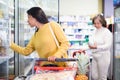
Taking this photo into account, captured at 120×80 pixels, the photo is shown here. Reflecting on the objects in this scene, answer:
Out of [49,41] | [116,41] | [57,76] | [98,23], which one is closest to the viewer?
[57,76]

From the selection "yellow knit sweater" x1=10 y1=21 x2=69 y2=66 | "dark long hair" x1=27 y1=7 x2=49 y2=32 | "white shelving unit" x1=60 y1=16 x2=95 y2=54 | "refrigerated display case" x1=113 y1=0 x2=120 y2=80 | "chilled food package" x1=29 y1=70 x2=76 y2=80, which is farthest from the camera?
"white shelving unit" x1=60 y1=16 x2=95 y2=54

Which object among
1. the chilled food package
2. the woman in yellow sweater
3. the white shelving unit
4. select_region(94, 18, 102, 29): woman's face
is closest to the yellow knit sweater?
the woman in yellow sweater

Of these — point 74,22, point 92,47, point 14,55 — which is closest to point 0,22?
point 14,55

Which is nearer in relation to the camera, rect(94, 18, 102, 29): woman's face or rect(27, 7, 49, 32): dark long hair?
rect(27, 7, 49, 32): dark long hair

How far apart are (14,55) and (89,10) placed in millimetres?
7612

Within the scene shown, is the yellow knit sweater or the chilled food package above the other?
the yellow knit sweater

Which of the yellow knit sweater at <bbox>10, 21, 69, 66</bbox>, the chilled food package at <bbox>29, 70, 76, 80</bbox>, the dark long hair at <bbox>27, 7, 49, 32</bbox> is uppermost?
the dark long hair at <bbox>27, 7, 49, 32</bbox>

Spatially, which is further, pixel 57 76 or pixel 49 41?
pixel 49 41

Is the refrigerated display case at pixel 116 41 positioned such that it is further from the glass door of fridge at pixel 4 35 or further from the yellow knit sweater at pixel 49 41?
the glass door of fridge at pixel 4 35

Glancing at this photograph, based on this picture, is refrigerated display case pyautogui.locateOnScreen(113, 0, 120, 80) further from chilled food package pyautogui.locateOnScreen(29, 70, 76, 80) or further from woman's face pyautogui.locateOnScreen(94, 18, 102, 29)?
chilled food package pyautogui.locateOnScreen(29, 70, 76, 80)

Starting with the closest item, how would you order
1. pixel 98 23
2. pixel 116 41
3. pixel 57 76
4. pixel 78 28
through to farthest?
1. pixel 57 76
2. pixel 98 23
3. pixel 116 41
4. pixel 78 28

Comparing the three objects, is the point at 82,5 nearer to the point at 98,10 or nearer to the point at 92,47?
the point at 98,10

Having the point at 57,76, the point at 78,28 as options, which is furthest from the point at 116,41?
the point at 57,76

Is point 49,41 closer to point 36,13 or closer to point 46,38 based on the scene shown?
point 46,38
